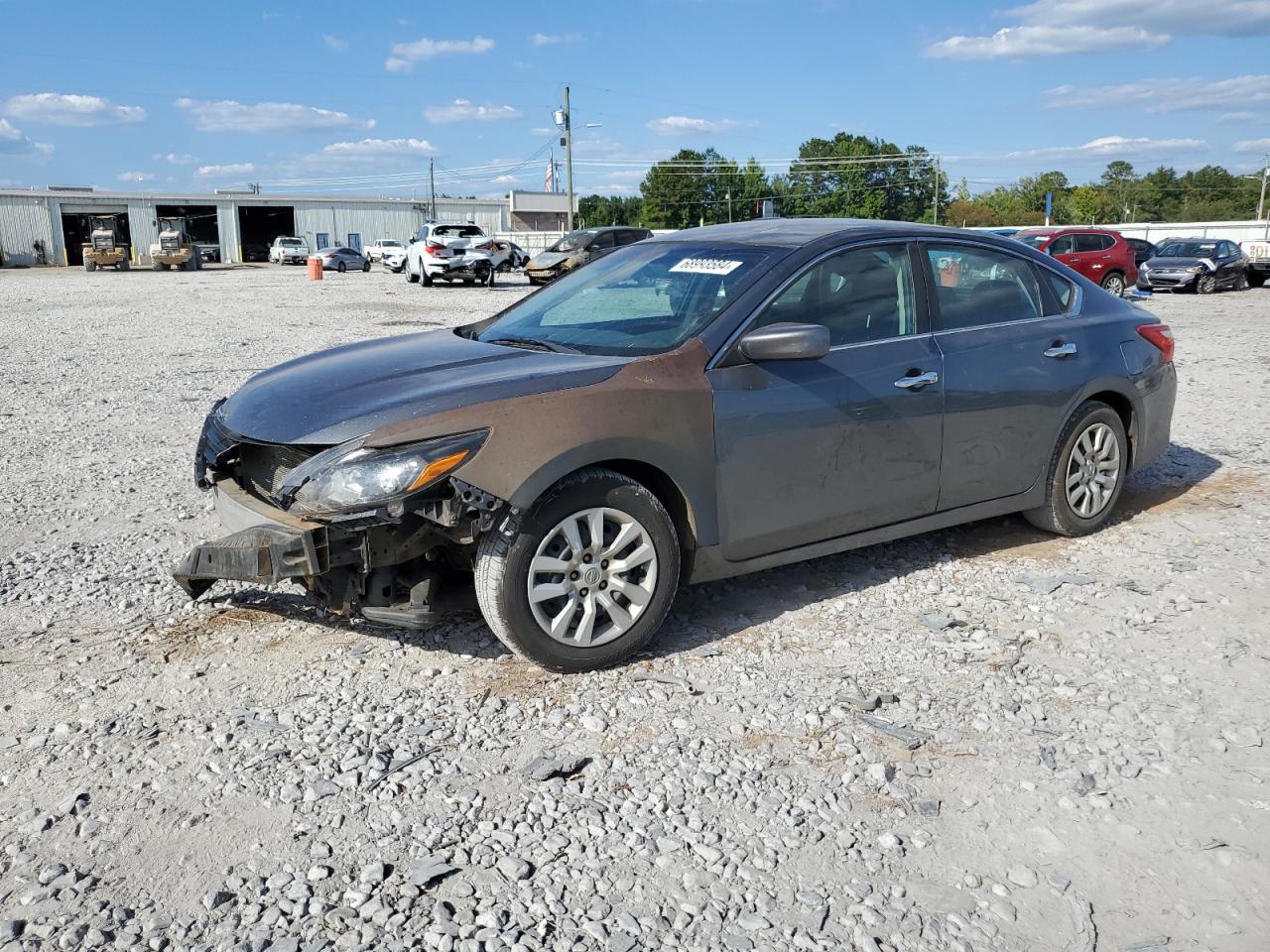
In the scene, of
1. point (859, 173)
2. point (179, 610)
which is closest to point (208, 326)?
point (179, 610)

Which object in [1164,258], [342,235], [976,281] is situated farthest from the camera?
[342,235]

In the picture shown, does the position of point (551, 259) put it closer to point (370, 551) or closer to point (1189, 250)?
point (1189, 250)

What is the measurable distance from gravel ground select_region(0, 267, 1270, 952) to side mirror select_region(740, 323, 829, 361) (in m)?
1.20

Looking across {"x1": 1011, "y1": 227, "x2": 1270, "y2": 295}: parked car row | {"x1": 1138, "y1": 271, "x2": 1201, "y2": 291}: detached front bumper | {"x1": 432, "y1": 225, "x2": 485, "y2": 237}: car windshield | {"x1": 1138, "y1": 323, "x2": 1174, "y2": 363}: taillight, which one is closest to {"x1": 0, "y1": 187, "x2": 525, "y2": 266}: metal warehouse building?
{"x1": 432, "y1": 225, "x2": 485, "y2": 237}: car windshield

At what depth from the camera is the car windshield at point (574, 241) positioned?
33.3 meters

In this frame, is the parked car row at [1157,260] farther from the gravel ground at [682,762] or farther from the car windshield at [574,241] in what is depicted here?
the gravel ground at [682,762]

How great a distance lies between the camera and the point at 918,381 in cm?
483

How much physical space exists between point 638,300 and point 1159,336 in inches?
128

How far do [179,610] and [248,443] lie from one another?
1.00m

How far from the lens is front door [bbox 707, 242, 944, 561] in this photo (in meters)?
4.33

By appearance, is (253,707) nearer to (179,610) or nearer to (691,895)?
(179,610)

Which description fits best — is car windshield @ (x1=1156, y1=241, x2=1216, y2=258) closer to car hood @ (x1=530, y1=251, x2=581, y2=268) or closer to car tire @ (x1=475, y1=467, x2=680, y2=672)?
car hood @ (x1=530, y1=251, x2=581, y2=268)

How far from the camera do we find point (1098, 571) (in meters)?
5.33

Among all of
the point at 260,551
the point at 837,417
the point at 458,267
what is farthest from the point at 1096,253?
the point at 260,551
